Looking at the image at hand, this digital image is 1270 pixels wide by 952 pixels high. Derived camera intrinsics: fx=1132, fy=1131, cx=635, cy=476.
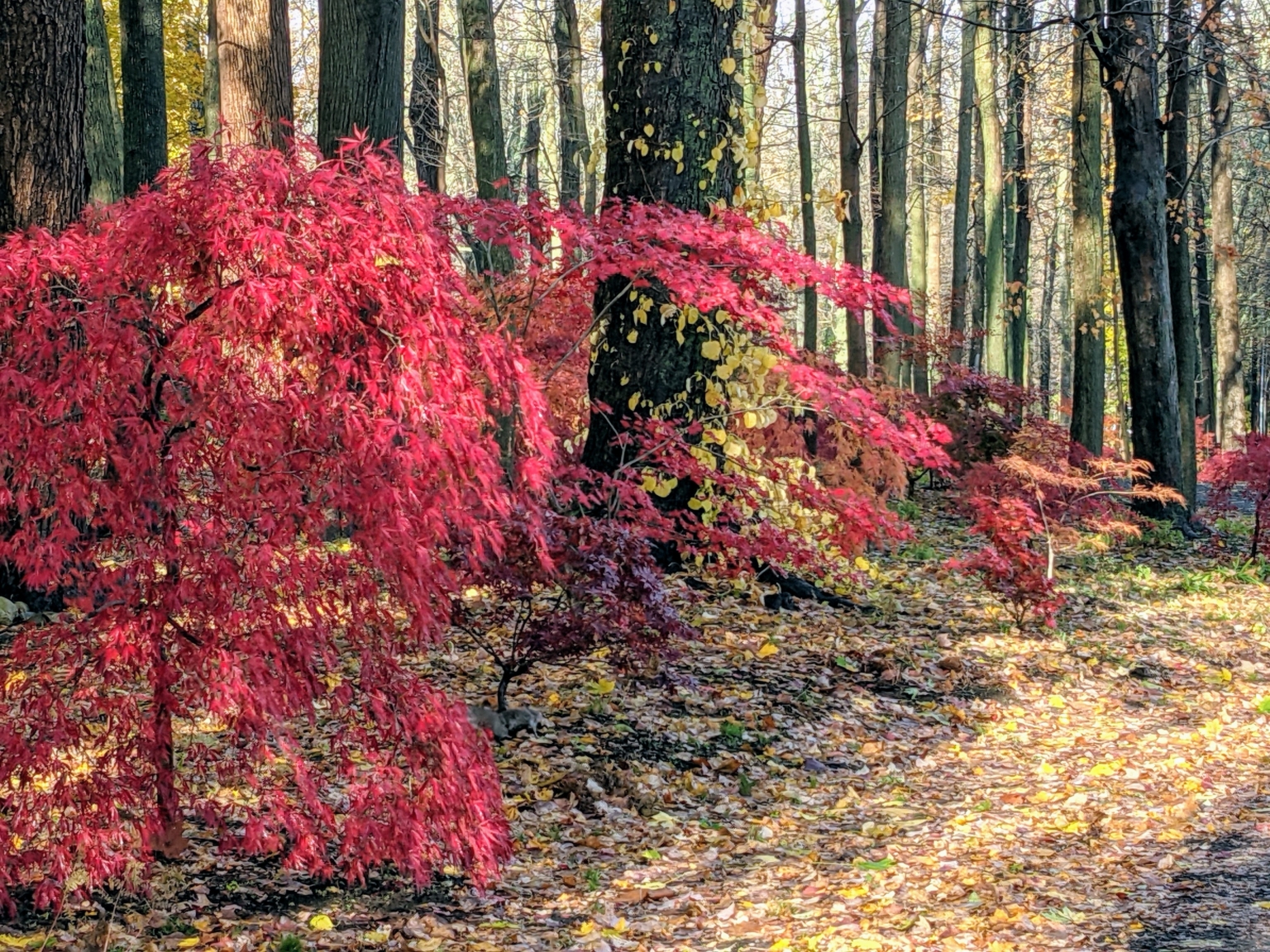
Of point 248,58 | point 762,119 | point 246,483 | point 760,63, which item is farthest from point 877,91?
point 246,483

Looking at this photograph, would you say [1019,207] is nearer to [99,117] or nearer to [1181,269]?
[1181,269]

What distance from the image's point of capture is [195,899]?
358 cm

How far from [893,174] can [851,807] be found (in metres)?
9.89

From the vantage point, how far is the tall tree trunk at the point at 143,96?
11070 mm

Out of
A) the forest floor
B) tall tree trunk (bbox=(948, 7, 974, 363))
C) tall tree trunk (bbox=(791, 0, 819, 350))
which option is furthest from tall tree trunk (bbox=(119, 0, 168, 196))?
tall tree trunk (bbox=(948, 7, 974, 363))

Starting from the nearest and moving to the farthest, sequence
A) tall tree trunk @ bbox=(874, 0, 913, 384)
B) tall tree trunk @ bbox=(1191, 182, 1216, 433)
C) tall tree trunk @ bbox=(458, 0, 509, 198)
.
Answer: tall tree trunk @ bbox=(458, 0, 509, 198), tall tree trunk @ bbox=(874, 0, 913, 384), tall tree trunk @ bbox=(1191, 182, 1216, 433)

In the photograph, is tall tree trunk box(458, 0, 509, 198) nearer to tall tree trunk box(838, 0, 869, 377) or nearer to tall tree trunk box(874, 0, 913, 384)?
→ tall tree trunk box(838, 0, 869, 377)

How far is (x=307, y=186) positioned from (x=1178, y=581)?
8919 millimetres

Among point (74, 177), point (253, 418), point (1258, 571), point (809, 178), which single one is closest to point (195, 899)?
point (253, 418)

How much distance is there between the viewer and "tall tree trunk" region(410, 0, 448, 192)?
588 inches

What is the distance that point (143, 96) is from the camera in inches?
438

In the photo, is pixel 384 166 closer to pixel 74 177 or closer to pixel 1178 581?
pixel 74 177

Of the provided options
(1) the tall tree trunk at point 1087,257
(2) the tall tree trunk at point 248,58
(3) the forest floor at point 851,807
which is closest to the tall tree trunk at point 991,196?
(1) the tall tree trunk at point 1087,257

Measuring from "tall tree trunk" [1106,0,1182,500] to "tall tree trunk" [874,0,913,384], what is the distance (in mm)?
2276
